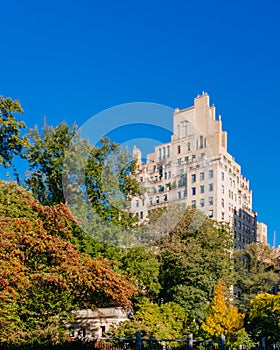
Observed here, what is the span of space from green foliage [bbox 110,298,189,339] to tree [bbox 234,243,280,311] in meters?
12.3

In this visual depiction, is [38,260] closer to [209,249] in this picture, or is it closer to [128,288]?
[128,288]

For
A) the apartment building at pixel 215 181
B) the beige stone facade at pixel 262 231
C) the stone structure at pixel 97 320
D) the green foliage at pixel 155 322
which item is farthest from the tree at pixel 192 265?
the beige stone facade at pixel 262 231

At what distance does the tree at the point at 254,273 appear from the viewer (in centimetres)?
3931

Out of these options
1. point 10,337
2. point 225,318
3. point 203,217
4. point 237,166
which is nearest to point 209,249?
point 203,217

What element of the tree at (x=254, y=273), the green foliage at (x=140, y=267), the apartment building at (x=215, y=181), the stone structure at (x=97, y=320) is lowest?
the stone structure at (x=97, y=320)

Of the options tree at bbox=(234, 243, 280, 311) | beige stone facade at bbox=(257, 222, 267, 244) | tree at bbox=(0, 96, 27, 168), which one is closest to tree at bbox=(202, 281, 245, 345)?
tree at bbox=(234, 243, 280, 311)

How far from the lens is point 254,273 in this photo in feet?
134

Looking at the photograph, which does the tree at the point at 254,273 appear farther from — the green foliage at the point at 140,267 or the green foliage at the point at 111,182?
the green foliage at the point at 111,182

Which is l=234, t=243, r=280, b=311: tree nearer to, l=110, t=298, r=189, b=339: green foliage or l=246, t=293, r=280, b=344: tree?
l=246, t=293, r=280, b=344: tree

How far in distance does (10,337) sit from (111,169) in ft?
34.6

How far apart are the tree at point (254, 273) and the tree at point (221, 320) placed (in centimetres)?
858

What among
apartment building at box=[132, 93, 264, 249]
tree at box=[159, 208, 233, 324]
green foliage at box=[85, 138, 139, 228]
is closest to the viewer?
green foliage at box=[85, 138, 139, 228]

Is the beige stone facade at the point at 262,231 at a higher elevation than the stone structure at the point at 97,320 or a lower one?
higher

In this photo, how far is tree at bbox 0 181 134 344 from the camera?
15.3 m
